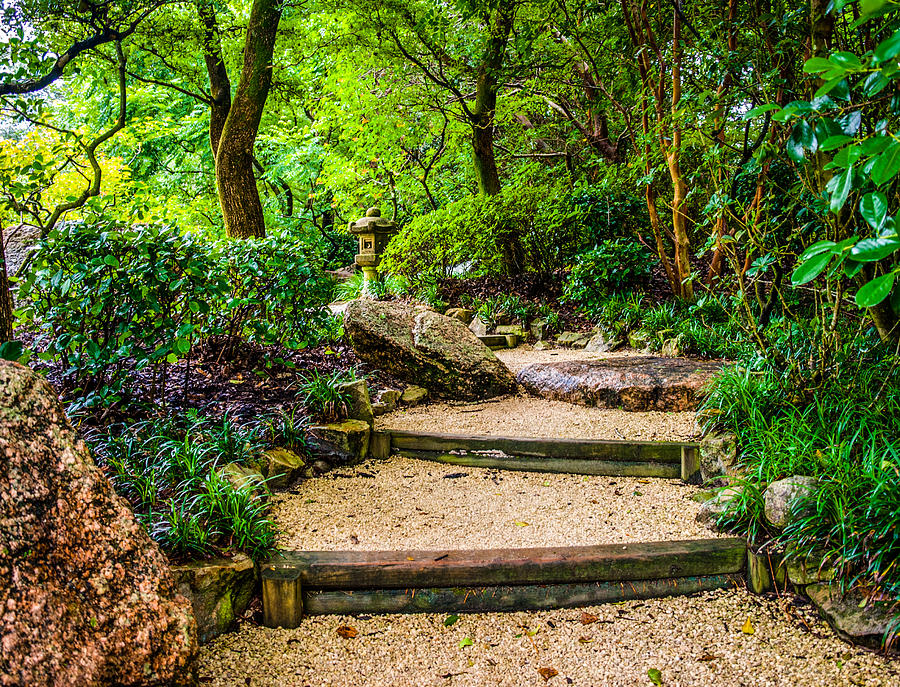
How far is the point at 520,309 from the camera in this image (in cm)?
805

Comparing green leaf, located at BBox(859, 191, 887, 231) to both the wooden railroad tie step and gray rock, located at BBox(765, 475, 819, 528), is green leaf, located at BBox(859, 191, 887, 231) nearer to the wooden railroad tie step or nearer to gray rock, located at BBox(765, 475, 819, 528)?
gray rock, located at BBox(765, 475, 819, 528)

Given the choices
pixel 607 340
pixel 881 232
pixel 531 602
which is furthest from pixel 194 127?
pixel 881 232

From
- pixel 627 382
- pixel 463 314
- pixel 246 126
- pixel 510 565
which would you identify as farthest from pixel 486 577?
pixel 463 314

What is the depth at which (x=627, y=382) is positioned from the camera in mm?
4527

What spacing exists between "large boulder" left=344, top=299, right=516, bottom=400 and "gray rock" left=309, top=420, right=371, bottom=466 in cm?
138

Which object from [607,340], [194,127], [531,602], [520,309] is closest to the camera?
[531,602]

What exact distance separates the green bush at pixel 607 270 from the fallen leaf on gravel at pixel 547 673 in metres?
5.79

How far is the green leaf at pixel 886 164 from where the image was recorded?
3.53 ft

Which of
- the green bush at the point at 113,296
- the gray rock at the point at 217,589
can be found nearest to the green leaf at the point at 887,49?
the gray rock at the point at 217,589

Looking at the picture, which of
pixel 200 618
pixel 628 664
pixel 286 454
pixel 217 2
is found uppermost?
pixel 217 2

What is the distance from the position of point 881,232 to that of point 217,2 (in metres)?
6.91

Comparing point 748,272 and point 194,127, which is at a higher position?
point 194,127

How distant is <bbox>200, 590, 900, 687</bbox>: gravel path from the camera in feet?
6.80

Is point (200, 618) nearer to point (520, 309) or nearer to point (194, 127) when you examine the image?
point (520, 309)
